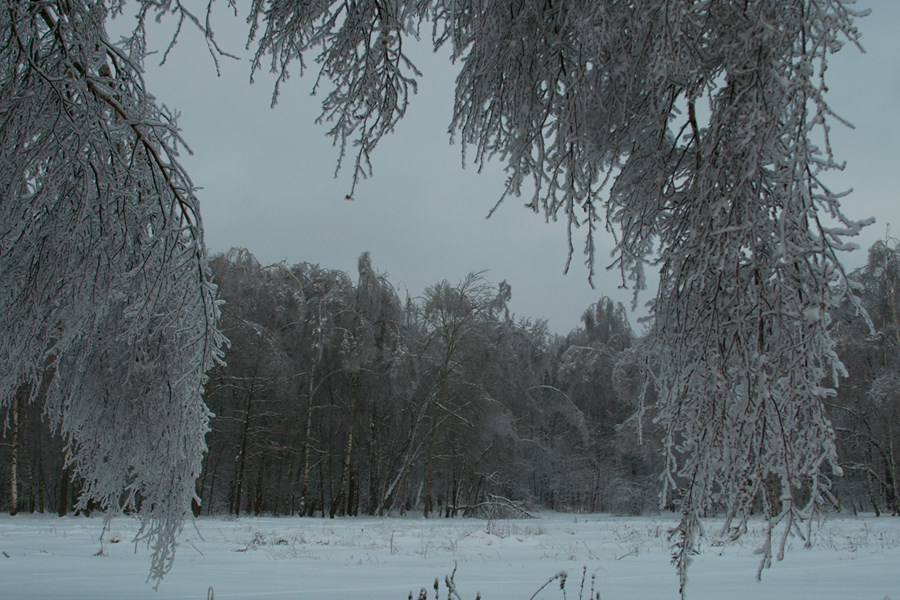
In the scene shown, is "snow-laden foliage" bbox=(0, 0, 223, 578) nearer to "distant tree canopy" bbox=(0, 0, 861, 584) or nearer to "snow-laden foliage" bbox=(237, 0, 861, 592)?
"distant tree canopy" bbox=(0, 0, 861, 584)

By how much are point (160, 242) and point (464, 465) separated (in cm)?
2085

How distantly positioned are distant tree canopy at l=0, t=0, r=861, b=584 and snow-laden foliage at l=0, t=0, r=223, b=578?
0.05 feet

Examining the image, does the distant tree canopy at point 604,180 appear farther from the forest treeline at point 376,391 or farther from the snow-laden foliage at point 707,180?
the forest treeline at point 376,391

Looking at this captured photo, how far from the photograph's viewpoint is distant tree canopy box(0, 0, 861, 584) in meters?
1.88

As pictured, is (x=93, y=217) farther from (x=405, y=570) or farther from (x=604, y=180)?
(x=405, y=570)

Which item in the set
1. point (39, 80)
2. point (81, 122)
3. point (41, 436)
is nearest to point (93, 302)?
point (81, 122)

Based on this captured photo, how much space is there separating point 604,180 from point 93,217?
2.38 m

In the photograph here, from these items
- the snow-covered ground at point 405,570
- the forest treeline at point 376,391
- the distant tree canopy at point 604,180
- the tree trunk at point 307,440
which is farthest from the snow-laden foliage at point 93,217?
the tree trunk at point 307,440

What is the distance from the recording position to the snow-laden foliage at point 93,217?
8.25ft

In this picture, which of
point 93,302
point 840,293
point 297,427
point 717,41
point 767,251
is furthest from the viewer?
point 297,427

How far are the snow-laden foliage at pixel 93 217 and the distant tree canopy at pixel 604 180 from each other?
15 millimetres

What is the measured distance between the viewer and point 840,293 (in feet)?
6.30

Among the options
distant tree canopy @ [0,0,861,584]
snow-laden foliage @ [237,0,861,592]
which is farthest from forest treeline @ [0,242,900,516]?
snow-laden foliage @ [237,0,861,592]

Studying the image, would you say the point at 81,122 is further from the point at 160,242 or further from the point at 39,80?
the point at 160,242
